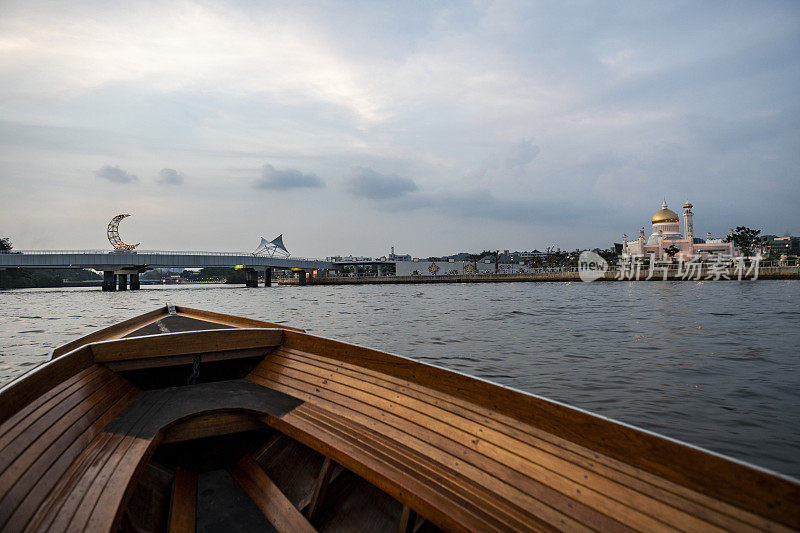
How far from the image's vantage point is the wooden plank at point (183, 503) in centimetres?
377

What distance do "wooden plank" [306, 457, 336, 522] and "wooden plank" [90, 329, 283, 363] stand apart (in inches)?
122

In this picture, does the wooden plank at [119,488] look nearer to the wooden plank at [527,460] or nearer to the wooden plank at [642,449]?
the wooden plank at [527,460]

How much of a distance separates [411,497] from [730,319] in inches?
1084


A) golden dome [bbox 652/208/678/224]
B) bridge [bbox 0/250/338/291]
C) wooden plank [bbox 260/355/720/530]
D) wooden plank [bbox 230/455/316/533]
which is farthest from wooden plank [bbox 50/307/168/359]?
golden dome [bbox 652/208/678/224]

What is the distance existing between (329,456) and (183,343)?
3319 mm

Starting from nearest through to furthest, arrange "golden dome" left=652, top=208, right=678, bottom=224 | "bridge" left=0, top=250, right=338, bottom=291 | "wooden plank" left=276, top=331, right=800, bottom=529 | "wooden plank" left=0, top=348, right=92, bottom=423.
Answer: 1. "wooden plank" left=276, top=331, right=800, bottom=529
2. "wooden plank" left=0, top=348, right=92, bottom=423
3. "bridge" left=0, top=250, right=338, bottom=291
4. "golden dome" left=652, top=208, right=678, bottom=224

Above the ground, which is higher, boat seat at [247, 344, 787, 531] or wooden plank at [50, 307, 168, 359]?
wooden plank at [50, 307, 168, 359]

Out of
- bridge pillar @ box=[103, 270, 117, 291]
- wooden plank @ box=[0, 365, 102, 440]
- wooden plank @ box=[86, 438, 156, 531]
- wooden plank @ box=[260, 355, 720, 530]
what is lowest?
bridge pillar @ box=[103, 270, 117, 291]

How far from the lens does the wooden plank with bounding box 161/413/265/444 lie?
4621 mm

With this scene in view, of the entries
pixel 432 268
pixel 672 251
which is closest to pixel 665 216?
pixel 672 251

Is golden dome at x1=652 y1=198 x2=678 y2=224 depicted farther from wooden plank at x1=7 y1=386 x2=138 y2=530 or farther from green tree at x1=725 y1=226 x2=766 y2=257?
wooden plank at x1=7 y1=386 x2=138 y2=530

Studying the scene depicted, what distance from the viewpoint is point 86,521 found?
271cm

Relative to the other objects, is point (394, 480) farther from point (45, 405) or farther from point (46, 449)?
point (45, 405)

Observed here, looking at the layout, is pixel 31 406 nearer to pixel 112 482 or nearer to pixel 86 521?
pixel 112 482
